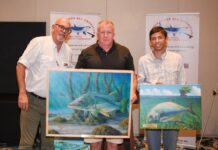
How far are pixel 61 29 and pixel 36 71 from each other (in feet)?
1.60

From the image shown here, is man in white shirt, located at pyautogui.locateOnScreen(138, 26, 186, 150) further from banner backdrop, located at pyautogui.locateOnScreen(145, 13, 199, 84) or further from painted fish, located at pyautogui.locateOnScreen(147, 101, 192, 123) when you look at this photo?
banner backdrop, located at pyautogui.locateOnScreen(145, 13, 199, 84)

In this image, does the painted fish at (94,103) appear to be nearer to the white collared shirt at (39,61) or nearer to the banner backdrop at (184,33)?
the white collared shirt at (39,61)

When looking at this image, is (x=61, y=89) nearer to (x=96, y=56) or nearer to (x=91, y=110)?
(x=91, y=110)

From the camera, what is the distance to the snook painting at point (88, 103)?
7.50 feet

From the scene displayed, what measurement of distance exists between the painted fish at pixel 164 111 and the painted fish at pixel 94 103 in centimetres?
33

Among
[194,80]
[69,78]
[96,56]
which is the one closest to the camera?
[69,78]

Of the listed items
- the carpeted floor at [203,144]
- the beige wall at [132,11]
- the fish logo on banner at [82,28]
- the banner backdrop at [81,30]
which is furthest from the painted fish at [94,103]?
the beige wall at [132,11]

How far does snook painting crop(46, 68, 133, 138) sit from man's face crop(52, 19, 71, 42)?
538 mm

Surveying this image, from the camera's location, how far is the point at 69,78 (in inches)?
90.0

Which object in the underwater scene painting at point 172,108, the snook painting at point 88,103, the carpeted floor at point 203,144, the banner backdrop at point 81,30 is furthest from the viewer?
the banner backdrop at point 81,30

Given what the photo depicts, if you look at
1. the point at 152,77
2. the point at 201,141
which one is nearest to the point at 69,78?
the point at 152,77

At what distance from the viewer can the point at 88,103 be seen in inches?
90.8

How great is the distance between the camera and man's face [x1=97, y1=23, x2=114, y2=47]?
2.48 meters

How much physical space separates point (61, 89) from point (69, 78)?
115 mm
